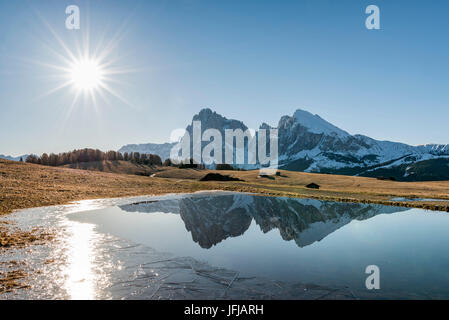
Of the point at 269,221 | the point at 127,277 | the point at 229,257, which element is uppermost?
the point at 127,277

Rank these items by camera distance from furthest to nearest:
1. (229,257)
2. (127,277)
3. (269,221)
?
1. (269,221)
2. (229,257)
3. (127,277)

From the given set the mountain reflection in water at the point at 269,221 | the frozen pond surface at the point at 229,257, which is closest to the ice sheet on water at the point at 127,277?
the frozen pond surface at the point at 229,257

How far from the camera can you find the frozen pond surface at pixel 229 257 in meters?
11.2

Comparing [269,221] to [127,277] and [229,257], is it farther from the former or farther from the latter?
[127,277]

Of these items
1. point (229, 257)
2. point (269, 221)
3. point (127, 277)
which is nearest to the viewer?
point (127, 277)

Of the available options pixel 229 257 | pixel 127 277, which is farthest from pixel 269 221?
pixel 127 277

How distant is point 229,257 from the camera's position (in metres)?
16.1

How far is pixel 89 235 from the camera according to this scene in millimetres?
20266

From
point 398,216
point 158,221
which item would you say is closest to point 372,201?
point 398,216

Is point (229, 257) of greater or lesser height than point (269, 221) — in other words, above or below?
above

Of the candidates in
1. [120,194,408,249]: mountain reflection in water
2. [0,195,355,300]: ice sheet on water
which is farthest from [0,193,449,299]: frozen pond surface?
[120,194,408,249]: mountain reflection in water

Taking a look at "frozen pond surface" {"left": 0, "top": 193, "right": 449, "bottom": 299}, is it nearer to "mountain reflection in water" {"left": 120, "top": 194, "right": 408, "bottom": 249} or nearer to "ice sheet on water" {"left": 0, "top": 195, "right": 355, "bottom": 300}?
"ice sheet on water" {"left": 0, "top": 195, "right": 355, "bottom": 300}

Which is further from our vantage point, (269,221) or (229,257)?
(269,221)
